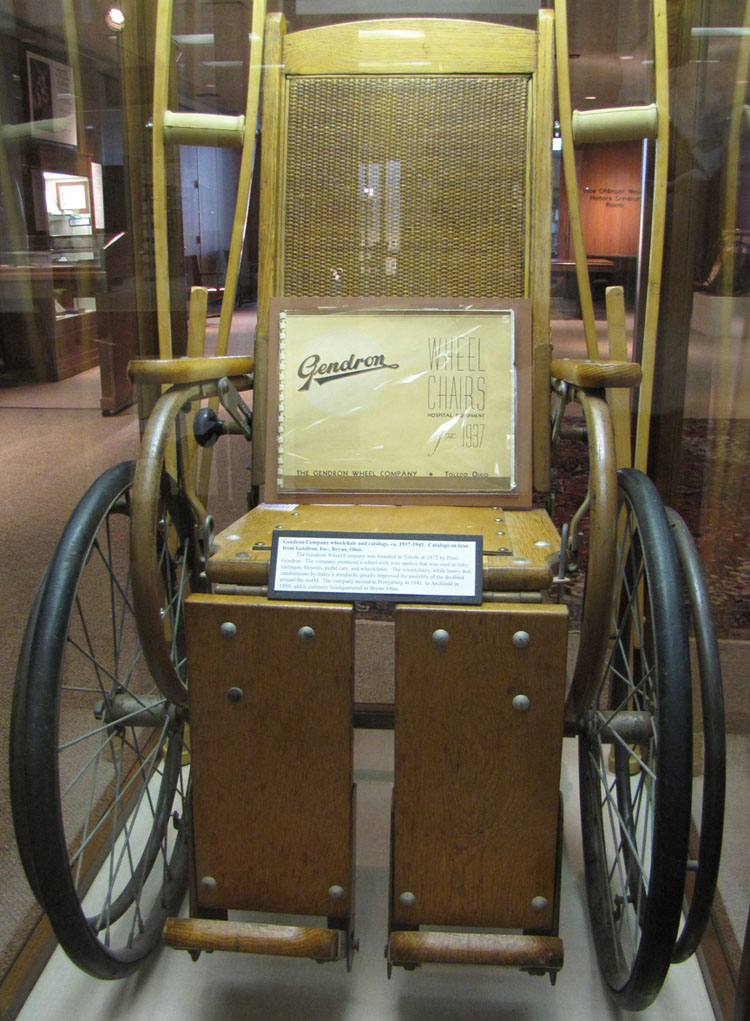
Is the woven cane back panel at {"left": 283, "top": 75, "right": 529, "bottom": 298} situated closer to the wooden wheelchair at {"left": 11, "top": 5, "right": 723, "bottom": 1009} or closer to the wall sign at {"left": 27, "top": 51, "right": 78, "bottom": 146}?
the wooden wheelchair at {"left": 11, "top": 5, "right": 723, "bottom": 1009}

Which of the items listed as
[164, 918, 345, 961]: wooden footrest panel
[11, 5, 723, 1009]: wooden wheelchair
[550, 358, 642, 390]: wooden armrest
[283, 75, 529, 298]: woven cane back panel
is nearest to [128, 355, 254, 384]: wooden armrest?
[11, 5, 723, 1009]: wooden wheelchair

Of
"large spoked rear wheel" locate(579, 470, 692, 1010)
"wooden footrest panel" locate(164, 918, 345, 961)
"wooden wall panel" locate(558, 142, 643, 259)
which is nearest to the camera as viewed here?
"large spoked rear wheel" locate(579, 470, 692, 1010)

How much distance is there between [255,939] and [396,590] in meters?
0.45

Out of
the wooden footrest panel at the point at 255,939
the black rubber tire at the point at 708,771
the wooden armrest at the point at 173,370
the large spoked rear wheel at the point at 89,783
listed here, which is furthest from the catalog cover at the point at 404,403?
the wooden footrest panel at the point at 255,939

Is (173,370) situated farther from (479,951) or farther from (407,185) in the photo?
(479,951)

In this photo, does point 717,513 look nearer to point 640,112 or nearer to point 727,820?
point 727,820

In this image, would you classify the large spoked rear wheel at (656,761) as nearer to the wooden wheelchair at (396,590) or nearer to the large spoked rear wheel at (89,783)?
the wooden wheelchair at (396,590)

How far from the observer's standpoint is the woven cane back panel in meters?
1.48

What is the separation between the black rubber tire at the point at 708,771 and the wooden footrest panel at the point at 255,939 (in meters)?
0.41

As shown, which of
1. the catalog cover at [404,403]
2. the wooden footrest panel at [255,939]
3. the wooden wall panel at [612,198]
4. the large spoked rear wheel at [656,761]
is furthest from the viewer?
the wooden wall panel at [612,198]

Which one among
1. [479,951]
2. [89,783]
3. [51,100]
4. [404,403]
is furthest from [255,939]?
[51,100]

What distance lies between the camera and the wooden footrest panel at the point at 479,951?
1037 mm

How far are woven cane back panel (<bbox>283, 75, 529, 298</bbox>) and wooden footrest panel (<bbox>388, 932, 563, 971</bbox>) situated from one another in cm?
97

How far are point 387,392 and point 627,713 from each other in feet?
1.96
